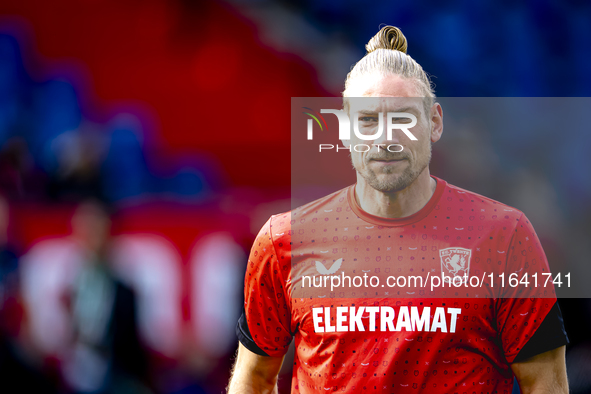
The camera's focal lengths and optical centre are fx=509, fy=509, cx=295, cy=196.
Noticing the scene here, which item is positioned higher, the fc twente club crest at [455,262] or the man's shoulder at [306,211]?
the man's shoulder at [306,211]

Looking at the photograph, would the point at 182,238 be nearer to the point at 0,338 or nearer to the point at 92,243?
the point at 92,243

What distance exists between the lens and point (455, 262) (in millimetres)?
1733

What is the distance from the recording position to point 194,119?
147 inches

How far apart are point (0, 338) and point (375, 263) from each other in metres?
2.90

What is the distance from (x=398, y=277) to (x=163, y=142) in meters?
2.52

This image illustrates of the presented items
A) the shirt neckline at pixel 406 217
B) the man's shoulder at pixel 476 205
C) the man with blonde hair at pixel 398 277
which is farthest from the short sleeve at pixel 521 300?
the shirt neckline at pixel 406 217

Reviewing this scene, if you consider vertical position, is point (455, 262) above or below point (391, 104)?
below

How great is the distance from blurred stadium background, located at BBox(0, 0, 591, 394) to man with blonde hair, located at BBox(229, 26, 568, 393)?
44.4 inches

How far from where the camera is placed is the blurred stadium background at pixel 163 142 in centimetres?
315

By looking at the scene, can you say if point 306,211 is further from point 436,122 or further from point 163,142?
point 163,142

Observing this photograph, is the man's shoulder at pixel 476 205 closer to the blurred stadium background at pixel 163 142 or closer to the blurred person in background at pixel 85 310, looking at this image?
the blurred stadium background at pixel 163 142

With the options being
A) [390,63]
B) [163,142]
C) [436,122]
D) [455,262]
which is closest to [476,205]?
[455,262]

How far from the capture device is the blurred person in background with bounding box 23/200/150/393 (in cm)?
320

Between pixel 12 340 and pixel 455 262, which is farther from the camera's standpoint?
pixel 12 340
